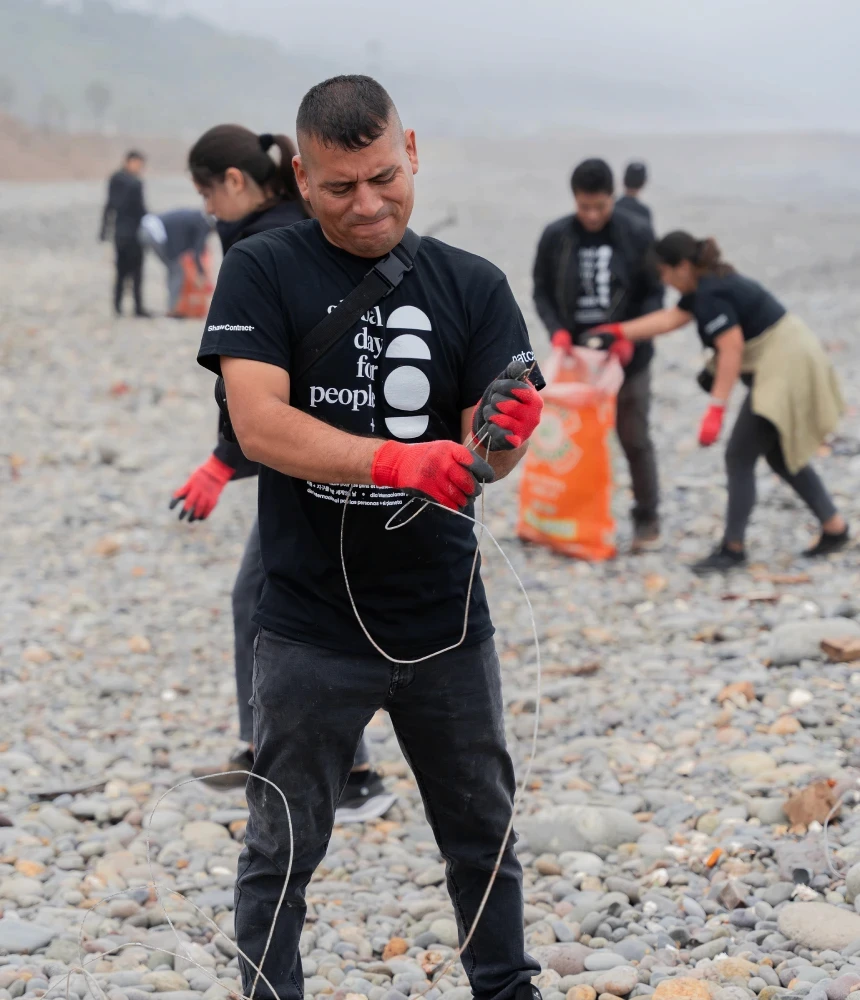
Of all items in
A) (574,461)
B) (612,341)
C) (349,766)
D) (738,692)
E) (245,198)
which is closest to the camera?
(349,766)

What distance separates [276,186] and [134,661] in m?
2.57

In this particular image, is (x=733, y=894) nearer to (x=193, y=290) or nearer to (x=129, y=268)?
(x=193, y=290)

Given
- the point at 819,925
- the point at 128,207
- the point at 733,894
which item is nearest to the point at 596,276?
Answer: the point at 733,894

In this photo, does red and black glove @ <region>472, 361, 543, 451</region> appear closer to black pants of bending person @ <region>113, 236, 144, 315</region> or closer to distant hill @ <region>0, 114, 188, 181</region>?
black pants of bending person @ <region>113, 236, 144, 315</region>

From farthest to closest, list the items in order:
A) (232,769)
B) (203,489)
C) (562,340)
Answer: (562,340)
(232,769)
(203,489)

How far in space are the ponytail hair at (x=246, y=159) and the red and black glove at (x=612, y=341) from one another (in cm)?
254

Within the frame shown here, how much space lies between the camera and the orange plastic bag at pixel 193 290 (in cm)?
1340

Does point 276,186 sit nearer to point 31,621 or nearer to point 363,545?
point 363,545

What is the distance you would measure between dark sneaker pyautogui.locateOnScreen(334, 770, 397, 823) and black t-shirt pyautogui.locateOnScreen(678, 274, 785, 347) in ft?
9.11

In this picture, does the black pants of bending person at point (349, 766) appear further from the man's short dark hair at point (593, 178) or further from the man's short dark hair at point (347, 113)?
the man's short dark hair at point (593, 178)

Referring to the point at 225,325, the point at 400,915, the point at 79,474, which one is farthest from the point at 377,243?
the point at 79,474

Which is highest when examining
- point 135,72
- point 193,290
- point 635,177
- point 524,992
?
point 135,72

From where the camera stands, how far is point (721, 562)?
6.17 meters

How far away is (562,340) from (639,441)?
2.34 ft
